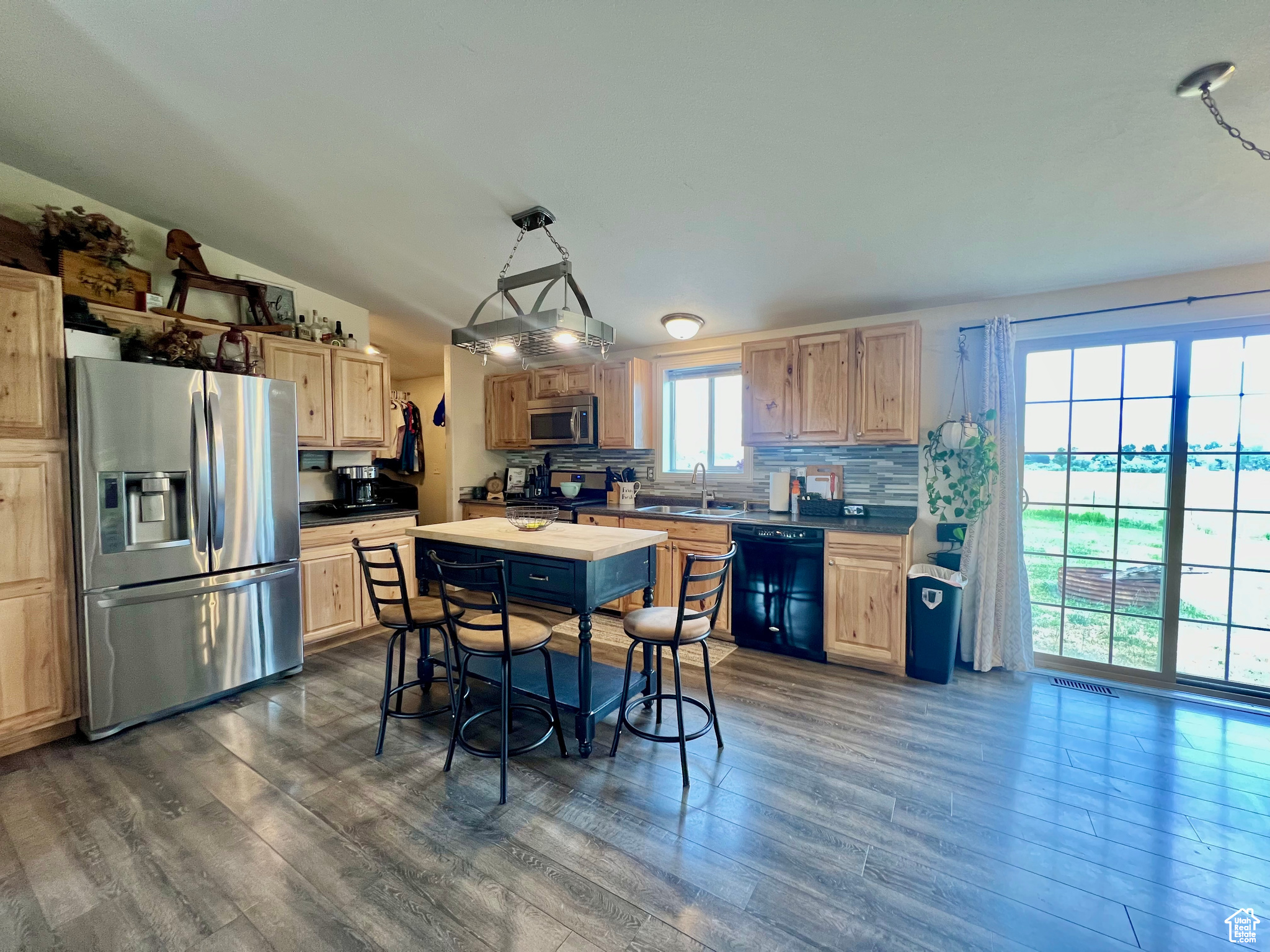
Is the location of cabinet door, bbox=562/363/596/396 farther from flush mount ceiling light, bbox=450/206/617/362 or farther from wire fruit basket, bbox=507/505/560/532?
wire fruit basket, bbox=507/505/560/532

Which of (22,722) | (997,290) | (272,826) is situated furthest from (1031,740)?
(22,722)

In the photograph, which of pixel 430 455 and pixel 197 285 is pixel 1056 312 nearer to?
pixel 197 285

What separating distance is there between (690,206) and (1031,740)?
10.1ft

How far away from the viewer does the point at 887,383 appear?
3330mm

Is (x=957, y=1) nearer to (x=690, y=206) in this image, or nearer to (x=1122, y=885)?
(x=690, y=206)

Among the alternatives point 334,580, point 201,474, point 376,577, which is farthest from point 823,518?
point 201,474

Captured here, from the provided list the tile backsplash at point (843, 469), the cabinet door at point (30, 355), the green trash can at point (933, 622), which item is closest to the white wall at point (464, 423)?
the tile backsplash at point (843, 469)

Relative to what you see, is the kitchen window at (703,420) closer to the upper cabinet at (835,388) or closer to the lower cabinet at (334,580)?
the upper cabinet at (835,388)

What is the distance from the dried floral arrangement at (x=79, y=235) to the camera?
2.72m

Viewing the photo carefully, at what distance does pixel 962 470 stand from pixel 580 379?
3117 mm

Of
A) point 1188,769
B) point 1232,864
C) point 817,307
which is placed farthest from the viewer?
point 817,307

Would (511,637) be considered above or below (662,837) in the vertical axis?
above

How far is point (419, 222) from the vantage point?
10.1 feet

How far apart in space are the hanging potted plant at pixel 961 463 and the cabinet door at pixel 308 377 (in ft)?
14.3
